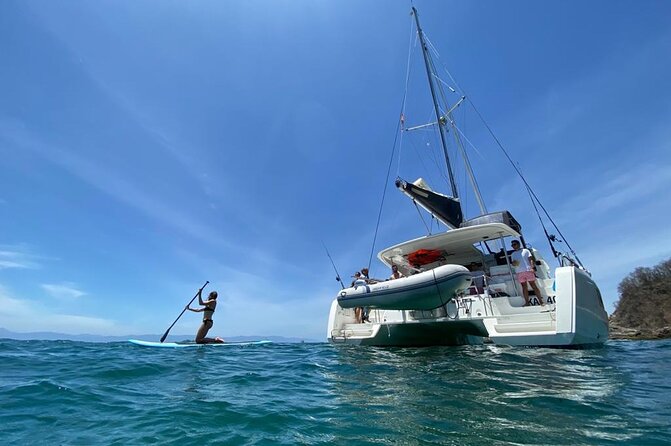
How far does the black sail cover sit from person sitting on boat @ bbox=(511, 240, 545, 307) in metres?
3.22

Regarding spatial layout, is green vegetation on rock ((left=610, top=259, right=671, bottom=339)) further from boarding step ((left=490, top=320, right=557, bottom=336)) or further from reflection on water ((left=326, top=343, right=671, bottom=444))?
reflection on water ((left=326, top=343, right=671, bottom=444))

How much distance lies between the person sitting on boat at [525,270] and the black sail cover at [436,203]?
322 cm

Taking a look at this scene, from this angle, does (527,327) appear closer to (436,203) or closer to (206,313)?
(436,203)

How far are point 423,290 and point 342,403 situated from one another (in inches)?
148

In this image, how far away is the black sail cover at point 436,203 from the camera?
37.3 feet

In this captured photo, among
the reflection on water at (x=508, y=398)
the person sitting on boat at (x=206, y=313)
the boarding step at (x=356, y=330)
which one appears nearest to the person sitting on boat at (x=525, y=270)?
the reflection on water at (x=508, y=398)

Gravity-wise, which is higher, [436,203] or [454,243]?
[436,203]

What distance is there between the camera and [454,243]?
9.73 meters

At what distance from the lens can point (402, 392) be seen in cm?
370

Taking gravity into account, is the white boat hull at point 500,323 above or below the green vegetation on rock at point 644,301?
below

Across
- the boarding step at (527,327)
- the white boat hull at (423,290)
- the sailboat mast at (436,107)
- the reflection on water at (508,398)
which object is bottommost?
the reflection on water at (508,398)

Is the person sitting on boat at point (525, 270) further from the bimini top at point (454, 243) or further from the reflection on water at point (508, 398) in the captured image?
the reflection on water at point (508, 398)

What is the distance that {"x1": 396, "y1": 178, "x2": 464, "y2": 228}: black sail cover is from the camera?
448 inches

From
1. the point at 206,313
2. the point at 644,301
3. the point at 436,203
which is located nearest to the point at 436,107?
the point at 436,203
